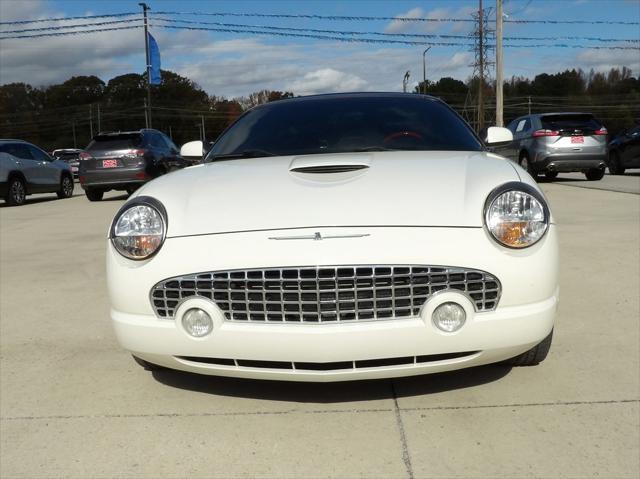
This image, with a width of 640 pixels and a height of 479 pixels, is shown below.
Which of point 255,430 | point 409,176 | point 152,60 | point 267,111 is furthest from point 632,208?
point 152,60

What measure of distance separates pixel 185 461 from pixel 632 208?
8.59 m

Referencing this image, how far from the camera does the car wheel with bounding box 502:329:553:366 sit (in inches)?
120

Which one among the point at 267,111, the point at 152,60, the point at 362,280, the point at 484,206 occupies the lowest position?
the point at 362,280

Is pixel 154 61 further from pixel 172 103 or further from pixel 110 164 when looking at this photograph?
pixel 172 103

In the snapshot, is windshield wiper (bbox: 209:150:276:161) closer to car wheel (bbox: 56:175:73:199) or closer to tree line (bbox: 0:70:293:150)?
car wheel (bbox: 56:175:73:199)

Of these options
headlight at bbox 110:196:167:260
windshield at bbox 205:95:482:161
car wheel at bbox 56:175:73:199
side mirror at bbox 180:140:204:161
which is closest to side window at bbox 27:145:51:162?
car wheel at bbox 56:175:73:199

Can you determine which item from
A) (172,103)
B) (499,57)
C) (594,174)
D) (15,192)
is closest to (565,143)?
(594,174)

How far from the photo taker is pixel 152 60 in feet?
114

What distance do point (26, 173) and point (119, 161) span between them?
2.75 meters

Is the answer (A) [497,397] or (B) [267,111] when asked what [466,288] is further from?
(B) [267,111]

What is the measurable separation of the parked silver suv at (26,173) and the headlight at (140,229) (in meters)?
13.4

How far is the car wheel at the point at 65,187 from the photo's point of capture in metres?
17.4

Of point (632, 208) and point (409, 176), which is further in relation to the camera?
point (632, 208)

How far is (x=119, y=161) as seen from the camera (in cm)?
1467
